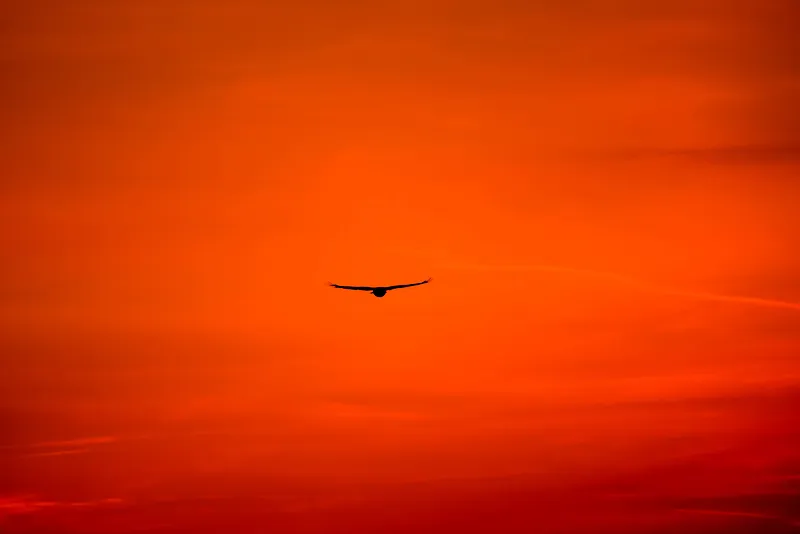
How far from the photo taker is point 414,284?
9431cm

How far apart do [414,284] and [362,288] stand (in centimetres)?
1126

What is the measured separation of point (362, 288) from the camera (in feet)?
322
